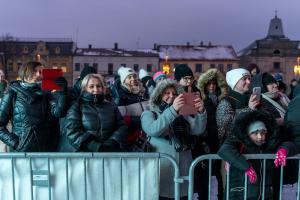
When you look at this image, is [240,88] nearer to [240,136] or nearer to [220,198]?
[240,136]

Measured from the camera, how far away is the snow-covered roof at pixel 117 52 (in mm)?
63625

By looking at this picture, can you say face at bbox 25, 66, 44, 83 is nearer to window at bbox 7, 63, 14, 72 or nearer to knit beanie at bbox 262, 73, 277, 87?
knit beanie at bbox 262, 73, 277, 87

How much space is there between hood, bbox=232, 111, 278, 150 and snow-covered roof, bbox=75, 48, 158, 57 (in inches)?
2350

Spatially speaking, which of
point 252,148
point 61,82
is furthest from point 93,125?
point 252,148

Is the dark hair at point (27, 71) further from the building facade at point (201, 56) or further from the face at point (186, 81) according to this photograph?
the building facade at point (201, 56)

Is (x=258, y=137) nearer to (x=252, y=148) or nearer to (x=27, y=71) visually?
(x=252, y=148)

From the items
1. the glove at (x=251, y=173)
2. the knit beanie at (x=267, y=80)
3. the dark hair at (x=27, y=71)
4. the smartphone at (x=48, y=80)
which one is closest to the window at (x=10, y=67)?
the dark hair at (x=27, y=71)

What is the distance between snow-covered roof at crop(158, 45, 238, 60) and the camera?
64.6 m

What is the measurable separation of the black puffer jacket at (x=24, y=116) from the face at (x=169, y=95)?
4.19 feet

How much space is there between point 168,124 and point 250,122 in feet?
2.63

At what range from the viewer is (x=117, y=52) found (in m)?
64.8

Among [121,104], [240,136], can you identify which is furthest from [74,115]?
[240,136]

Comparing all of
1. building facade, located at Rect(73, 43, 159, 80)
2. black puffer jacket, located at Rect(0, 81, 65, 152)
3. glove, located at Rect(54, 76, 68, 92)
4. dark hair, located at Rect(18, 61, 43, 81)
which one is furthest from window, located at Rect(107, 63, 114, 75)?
glove, located at Rect(54, 76, 68, 92)

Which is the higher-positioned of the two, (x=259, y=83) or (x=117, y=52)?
(x=117, y=52)
